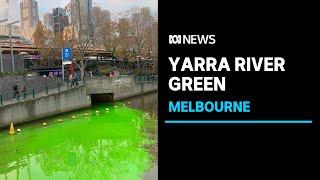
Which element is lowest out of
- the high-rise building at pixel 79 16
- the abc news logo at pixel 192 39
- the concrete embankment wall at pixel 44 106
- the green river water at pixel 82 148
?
the green river water at pixel 82 148

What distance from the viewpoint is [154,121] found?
27.6 meters

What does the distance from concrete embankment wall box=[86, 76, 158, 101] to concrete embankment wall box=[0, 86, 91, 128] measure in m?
1.78

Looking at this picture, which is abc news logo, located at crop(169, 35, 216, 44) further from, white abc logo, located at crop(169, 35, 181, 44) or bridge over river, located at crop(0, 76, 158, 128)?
bridge over river, located at crop(0, 76, 158, 128)

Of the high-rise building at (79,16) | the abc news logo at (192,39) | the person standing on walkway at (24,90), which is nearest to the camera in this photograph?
the abc news logo at (192,39)

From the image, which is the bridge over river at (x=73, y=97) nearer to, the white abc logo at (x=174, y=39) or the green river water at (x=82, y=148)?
the green river water at (x=82, y=148)

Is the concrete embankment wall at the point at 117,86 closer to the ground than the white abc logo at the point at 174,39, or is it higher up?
closer to the ground

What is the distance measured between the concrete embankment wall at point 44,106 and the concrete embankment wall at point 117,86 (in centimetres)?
178

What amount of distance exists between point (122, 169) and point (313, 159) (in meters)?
11.6

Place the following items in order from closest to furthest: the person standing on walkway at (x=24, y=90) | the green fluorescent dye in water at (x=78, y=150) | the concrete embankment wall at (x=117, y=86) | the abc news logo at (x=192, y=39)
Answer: the abc news logo at (x=192, y=39), the green fluorescent dye in water at (x=78, y=150), the person standing on walkway at (x=24, y=90), the concrete embankment wall at (x=117, y=86)

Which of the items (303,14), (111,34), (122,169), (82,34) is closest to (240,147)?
(303,14)

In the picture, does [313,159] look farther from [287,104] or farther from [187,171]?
[187,171]

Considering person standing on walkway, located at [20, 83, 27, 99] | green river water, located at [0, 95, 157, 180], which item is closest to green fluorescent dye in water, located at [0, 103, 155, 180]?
green river water, located at [0, 95, 157, 180]

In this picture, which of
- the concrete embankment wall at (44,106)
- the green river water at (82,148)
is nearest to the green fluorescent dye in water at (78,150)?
the green river water at (82,148)

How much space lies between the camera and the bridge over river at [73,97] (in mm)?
26125
